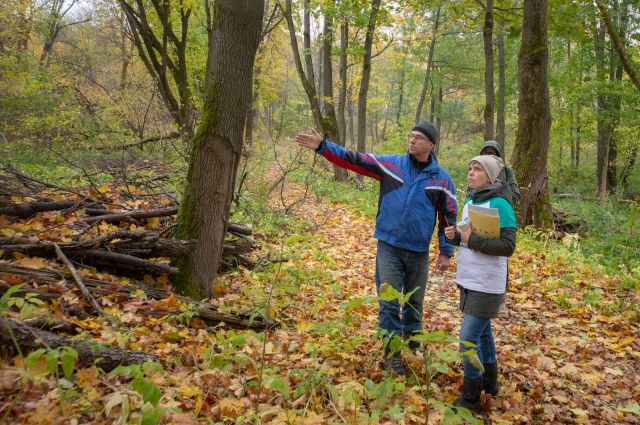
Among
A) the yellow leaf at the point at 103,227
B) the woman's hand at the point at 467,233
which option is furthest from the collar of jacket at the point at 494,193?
the yellow leaf at the point at 103,227

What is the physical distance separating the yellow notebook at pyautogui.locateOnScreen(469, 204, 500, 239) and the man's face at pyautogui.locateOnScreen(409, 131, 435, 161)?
703 millimetres

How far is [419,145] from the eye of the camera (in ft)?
11.2

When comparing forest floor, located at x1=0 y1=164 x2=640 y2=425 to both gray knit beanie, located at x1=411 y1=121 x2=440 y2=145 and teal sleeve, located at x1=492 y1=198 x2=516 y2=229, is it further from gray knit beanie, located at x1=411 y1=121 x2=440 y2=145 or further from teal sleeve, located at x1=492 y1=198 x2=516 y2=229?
gray knit beanie, located at x1=411 y1=121 x2=440 y2=145

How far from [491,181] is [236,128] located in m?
2.62

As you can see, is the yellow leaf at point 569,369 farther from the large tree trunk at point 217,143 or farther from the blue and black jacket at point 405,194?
the large tree trunk at point 217,143

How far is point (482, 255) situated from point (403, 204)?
0.79 meters

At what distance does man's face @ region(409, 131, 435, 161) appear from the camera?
341 cm

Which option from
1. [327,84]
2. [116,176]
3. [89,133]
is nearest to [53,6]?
[89,133]

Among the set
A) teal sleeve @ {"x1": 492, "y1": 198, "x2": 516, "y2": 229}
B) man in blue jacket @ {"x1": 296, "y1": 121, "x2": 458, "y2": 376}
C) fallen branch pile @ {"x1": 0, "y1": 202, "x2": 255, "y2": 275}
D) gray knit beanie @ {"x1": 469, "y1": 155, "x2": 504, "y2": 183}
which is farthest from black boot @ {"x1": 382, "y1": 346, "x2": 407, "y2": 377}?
fallen branch pile @ {"x1": 0, "y1": 202, "x2": 255, "y2": 275}

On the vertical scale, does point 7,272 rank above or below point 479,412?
above

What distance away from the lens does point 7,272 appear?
3094 mm

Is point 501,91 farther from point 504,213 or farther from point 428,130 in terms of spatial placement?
point 504,213

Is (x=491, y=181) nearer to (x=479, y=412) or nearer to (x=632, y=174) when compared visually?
(x=479, y=412)

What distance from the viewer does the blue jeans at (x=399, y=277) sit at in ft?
11.3
